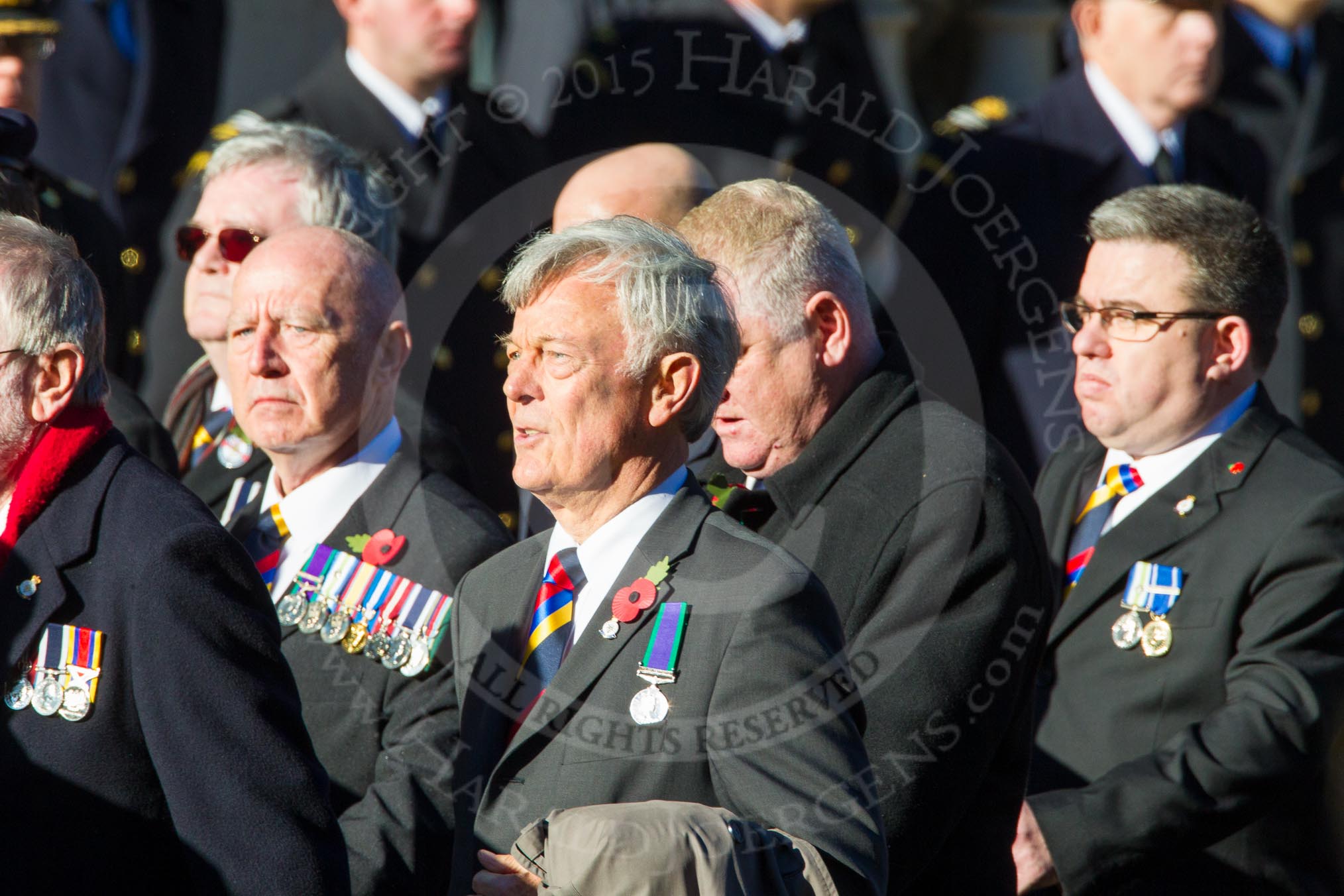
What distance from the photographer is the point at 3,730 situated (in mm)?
2578

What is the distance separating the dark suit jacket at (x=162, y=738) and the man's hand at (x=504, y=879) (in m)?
0.22

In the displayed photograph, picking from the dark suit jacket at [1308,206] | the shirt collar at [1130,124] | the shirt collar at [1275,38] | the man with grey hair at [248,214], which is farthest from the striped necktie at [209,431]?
the shirt collar at [1275,38]

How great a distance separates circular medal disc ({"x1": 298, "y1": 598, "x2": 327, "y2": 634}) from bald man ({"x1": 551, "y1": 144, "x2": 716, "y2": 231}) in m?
1.17

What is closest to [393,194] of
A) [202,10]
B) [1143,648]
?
[202,10]

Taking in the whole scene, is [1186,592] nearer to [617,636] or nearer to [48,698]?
[617,636]

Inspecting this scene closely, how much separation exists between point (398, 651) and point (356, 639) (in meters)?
0.10

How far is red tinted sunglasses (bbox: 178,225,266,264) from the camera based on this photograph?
4.37 meters

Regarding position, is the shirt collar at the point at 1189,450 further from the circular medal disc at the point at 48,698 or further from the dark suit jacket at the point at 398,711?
the circular medal disc at the point at 48,698

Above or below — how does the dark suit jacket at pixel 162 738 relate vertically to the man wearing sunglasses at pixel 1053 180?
below

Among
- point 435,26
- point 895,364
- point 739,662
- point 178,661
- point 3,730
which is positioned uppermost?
point 435,26

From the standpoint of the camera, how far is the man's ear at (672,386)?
2.89 metres

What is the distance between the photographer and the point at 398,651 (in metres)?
3.45

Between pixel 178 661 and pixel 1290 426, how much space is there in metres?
2.68

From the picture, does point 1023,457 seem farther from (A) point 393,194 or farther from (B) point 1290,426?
(A) point 393,194
